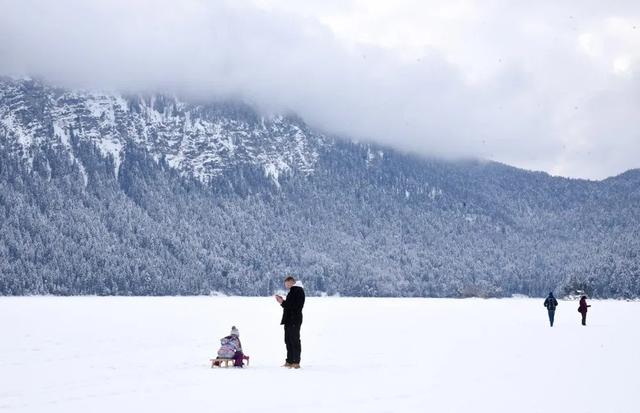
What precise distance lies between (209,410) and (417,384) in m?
5.64

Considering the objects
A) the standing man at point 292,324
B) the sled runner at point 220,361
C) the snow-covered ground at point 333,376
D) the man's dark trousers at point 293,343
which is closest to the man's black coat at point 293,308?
the standing man at point 292,324

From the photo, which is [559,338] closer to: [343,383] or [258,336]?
[258,336]

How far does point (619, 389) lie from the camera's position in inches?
665

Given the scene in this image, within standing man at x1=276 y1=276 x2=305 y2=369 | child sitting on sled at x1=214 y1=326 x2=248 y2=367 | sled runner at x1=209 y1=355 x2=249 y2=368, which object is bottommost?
sled runner at x1=209 y1=355 x2=249 y2=368

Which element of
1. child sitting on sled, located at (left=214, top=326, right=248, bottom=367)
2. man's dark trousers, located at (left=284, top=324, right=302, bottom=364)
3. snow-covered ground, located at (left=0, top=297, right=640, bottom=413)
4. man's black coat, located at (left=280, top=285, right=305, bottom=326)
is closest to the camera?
snow-covered ground, located at (left=0, top=297, right=640, bottom=413)

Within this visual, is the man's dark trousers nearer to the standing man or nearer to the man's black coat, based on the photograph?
the standing man

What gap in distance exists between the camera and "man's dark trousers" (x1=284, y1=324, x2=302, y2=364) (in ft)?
69.4

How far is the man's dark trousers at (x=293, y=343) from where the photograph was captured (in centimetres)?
2116

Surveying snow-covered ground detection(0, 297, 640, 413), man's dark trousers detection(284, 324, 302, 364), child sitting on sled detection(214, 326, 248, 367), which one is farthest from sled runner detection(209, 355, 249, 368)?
man's dark trousers detection(284, 324, 302, 364)

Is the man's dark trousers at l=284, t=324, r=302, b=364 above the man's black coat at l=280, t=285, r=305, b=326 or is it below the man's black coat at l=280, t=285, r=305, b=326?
below

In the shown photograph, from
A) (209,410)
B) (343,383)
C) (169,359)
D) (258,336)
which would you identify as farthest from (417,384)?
(258,336)

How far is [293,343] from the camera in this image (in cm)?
2138

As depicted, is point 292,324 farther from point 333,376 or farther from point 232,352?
point 333,376

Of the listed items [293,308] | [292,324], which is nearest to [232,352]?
[292,324]
